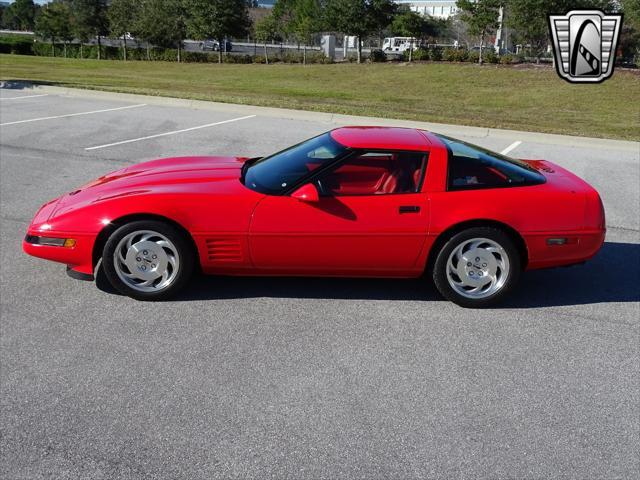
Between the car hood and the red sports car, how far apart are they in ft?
0.07

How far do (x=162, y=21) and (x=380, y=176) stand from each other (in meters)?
48.9

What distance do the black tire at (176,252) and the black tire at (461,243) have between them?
1.77 m

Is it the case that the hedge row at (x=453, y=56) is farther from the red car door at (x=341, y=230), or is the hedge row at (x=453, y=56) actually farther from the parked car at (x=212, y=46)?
the red car door at (x=341, y=230)

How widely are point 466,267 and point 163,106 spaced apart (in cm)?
1334

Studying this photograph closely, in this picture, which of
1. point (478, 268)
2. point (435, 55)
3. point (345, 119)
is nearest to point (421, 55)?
point (435, 55)

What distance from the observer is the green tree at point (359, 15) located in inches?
1577

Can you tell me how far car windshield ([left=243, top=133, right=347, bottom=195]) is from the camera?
15.5ft

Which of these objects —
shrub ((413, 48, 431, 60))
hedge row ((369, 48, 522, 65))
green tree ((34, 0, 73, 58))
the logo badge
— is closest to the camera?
the logo badge

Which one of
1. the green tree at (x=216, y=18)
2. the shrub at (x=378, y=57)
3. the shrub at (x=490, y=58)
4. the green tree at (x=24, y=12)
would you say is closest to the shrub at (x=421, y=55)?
the shrub at (x=378, y=57)

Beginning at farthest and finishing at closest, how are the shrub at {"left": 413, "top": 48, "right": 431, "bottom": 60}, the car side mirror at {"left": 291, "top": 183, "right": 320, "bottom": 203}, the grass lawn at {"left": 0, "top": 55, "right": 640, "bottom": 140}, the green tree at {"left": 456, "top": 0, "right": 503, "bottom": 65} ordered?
the shrub at {"left": 413, "top": 48, "right": 431, "bottom": 60} < the green tree at {"left": 456, "top": 0, "right": 503, "bottom": 65} < the grass lawn at {"left": 0, "top": 55, "right": 640, "bottom": 140} < the car side mirror at {"left": 291, "top": 183, "right": 320, "bottom": 203}

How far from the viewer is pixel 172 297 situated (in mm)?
4719

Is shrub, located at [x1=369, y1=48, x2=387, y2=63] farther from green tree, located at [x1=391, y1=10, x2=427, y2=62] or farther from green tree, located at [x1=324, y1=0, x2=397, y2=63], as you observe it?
green tree, located at [x1=391, y1=10, x2=427, y2=62]

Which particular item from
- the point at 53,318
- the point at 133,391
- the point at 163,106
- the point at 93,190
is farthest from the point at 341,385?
the point at 163,106

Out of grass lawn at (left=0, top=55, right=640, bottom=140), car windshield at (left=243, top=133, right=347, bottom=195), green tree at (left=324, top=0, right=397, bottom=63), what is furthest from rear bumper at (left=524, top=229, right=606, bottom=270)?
green tree at (left=324, top=0, right=397, bottom=63)
